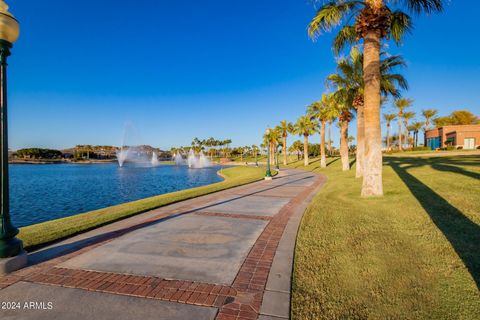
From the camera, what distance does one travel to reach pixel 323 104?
1292 inches

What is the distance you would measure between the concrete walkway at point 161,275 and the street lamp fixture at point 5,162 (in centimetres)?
29

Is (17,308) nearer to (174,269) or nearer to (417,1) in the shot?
(174,269)

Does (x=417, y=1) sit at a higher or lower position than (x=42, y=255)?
higher

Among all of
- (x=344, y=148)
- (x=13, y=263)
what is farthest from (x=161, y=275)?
(x=344, y=148)

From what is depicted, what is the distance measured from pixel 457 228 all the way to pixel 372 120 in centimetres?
503

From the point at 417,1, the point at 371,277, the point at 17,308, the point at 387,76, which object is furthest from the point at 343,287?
the point at 387,76

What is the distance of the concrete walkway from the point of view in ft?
10.8

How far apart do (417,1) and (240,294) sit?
12.8 metres

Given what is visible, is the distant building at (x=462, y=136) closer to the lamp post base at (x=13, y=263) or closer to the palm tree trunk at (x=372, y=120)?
the palm tree trunk at (x=372, y=120)

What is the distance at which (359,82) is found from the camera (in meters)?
18.8

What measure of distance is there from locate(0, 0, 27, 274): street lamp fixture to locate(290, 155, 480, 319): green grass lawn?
4.96 meters

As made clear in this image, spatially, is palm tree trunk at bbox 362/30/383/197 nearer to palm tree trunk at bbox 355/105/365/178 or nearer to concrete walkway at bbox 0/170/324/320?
concrete walkway at bbox 0/170/324/320

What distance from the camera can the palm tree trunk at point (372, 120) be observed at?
31.9 ft

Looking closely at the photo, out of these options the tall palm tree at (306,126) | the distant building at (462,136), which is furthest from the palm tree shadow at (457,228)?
the distant building at (462,136)
